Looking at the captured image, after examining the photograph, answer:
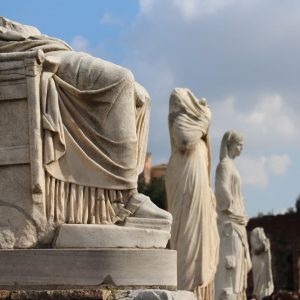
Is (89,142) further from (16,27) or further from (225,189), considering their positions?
(225,189)

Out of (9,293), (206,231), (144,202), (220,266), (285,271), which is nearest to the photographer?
(9,293)

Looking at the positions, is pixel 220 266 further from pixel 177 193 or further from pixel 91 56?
pixel 91 56

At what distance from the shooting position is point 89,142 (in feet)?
23.8

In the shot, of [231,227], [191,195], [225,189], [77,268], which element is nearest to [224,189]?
[225,189]

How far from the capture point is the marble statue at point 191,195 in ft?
35.7

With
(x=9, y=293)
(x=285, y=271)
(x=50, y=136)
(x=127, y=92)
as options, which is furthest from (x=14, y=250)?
(x=285, y=271)

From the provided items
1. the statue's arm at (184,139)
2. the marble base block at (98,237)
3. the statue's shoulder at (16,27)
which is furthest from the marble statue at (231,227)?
the marble base block at (98,237)

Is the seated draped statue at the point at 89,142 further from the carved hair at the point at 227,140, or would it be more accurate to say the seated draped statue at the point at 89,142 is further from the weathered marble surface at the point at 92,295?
the carved hair at the point at 227,140

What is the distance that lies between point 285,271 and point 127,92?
99.5 feet

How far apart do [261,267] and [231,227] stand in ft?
22.1

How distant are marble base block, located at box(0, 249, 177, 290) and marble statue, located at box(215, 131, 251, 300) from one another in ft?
28.8

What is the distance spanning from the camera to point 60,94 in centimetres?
730

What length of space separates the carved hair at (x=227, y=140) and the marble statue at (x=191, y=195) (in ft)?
16.4

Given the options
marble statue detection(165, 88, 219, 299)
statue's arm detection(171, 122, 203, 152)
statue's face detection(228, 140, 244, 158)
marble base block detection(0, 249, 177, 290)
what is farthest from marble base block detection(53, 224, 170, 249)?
statue's face detection(228, 140, 244, 158)
